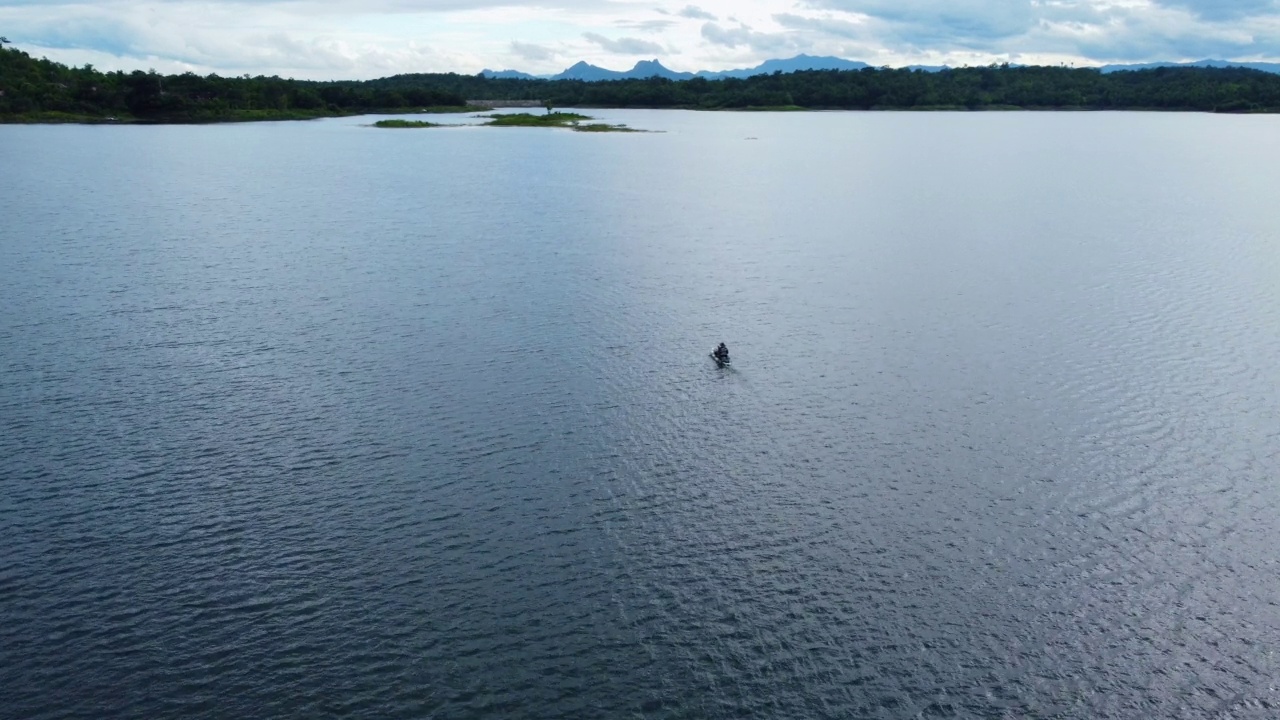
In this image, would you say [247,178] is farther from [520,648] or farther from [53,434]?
[520,648]

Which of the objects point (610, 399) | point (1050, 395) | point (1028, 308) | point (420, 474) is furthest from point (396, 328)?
point (1028, 308)

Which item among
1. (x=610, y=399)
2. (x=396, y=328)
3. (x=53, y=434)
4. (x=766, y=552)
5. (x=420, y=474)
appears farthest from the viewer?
(x=396, y=328)

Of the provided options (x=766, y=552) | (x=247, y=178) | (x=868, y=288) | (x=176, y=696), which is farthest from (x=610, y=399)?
(x=247, y=178)

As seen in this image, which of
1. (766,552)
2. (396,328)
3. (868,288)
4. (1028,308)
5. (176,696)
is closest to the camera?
(176,696)

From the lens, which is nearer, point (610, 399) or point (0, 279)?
point (610, 399)

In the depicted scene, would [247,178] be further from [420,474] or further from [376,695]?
[376,695]

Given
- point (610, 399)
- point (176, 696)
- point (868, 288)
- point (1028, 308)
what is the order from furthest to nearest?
point (868, 288), point (1028, 308), point (610, 399), point (176, 696)
